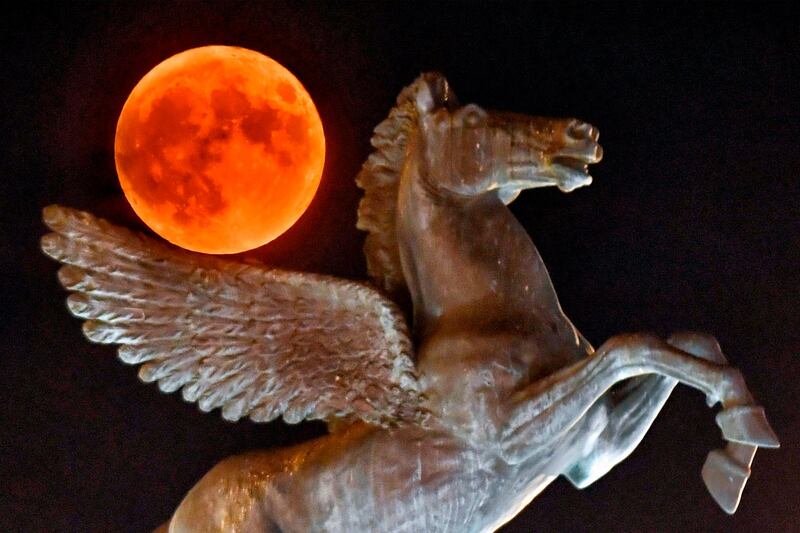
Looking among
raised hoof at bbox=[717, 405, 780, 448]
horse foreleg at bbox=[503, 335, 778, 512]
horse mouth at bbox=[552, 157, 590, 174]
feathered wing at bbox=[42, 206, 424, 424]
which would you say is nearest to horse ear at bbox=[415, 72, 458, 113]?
horse mouth at bbox=[552, 157, 590, 174]

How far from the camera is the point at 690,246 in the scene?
2.66 metres

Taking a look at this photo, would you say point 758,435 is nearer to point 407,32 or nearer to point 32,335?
point 407,32

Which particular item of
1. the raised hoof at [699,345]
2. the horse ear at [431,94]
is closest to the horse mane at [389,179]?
the horse ear at [431,94]

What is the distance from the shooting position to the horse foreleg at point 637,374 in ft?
5.37

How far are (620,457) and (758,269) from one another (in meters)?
0.92

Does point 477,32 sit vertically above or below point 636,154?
above

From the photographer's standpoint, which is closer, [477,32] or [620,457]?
[620,457]

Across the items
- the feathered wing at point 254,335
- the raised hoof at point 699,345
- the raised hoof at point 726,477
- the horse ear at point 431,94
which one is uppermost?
the horse ear at point 431,94

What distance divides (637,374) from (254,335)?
0.65m

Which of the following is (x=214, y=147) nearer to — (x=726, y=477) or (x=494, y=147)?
(x=494, y=147)

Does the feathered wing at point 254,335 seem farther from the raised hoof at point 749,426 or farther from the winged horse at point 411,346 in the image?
the raised hoof at point 749,426

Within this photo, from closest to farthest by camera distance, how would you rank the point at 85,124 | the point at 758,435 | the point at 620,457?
the point at 758,435, the point at 620,457, the point at 85,124

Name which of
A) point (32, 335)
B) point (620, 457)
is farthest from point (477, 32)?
point (32, 335)

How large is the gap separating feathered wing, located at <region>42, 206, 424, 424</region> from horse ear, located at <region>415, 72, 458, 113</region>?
0.33 m
